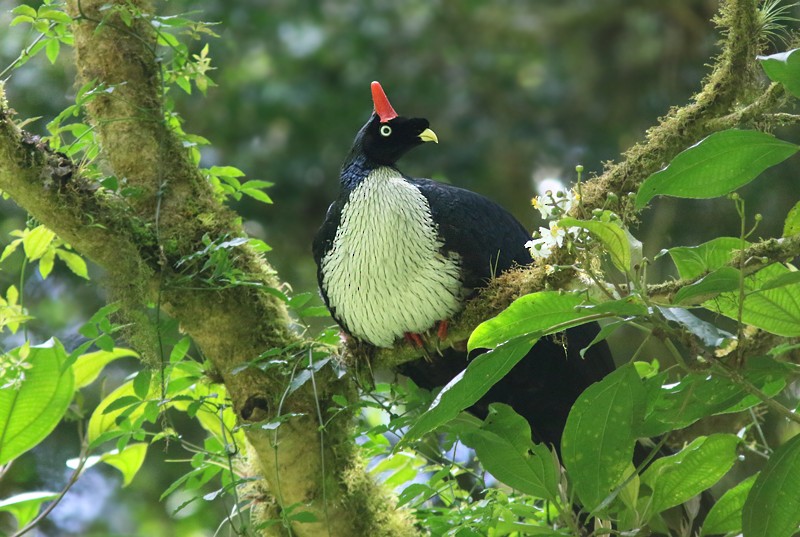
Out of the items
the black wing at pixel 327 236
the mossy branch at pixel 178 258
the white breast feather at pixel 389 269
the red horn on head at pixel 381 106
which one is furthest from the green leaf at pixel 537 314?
the red horn on head at pixel 381 106

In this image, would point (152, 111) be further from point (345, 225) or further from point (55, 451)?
point (55, 451)

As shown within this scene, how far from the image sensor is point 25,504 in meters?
3.15

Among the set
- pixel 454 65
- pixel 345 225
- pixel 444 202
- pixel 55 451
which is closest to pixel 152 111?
pixel 345 225

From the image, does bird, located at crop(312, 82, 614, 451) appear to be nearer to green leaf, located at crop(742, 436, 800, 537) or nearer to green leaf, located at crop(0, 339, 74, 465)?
green leaf, located at crop(0, 339, 74, 465)

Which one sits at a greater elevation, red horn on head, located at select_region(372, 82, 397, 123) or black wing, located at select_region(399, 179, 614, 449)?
red horn on head, located at select_region(372, 82, 397, 123)

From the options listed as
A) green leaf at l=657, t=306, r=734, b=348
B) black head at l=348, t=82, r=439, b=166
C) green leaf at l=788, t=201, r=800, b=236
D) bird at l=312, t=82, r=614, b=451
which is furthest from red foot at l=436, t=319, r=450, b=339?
green leaf at l=657, t=306, r=734, b=348

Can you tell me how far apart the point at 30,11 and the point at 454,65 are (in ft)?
15.9

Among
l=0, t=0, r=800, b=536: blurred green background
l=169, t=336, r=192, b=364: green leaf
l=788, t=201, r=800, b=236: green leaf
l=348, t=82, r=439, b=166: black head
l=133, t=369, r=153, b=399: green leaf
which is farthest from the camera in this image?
l=0, t=0, r=800, b=536: blurred green background

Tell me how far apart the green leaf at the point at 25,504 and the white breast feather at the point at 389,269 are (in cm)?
111

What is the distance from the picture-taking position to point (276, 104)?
21.5 feet

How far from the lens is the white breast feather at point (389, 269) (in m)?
2.95

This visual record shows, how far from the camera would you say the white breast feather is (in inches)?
116

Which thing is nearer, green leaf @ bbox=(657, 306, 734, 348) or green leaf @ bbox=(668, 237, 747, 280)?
green leaf @ bbox=(657, 306, 734, 348)

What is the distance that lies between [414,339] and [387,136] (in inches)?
31.6
